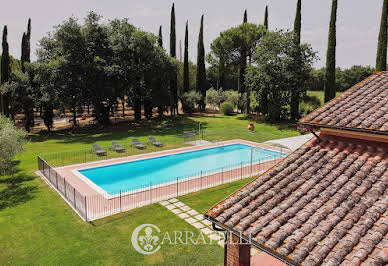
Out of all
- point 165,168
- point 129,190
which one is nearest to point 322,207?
point 129,190

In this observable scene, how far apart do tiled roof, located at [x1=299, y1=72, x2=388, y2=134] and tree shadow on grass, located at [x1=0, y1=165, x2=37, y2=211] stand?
1474 centimetres

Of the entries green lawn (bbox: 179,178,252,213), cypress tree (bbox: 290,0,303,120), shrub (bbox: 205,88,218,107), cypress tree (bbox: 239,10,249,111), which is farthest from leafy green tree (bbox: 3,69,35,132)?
cypress tree (bbox: 290,0,303,120)

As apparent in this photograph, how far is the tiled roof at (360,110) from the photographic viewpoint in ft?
23.1

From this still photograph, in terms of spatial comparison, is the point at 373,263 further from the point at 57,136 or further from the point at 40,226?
the point at 57,136

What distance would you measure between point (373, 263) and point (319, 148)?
3.90 meters

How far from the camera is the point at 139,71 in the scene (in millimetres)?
36344

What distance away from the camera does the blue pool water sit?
1941cm

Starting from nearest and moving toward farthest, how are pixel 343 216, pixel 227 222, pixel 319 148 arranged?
pixel 343 216, pixel 227 222, pixel 319 148

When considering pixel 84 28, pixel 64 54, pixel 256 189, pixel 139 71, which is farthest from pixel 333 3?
pixel 256 189

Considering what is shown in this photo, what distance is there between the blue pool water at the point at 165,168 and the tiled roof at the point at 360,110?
11234mm

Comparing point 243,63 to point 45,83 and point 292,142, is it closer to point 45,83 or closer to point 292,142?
point 292,142

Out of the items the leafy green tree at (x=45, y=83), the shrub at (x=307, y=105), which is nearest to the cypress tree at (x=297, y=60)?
the shrub at (x=307, y=105)

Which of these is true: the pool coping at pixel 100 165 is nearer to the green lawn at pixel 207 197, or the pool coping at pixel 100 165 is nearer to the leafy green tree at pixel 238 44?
the green lawn at pixel 207 197

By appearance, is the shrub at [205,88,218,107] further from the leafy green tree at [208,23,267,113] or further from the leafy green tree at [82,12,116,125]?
the leafy green tree at [82,12,116,125]
